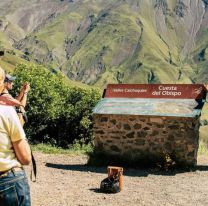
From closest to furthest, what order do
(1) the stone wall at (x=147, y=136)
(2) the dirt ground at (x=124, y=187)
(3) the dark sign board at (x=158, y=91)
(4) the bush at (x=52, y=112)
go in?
(2) the dirt ground at (x=124, y=187), (1) the stone wall at (x=147, y=136), (3) the dark sign board at (x=158, y=91), (4) the bush at (x=52, y=112)

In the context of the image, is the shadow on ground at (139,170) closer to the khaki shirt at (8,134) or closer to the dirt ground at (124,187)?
the dirt ground at (124,187)

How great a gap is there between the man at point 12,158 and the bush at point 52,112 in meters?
18.9

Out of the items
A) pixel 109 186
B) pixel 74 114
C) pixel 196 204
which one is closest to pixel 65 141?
pixel 74 114

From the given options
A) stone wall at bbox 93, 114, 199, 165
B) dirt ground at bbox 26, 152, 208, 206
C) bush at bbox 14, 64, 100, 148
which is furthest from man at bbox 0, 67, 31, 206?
bush at bbox 14, 64, 100, 148

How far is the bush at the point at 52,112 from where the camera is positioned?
23.8 m

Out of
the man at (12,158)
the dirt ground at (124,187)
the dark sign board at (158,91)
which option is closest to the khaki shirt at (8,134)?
the man at (12,158)

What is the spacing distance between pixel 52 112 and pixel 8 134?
19.1 meters

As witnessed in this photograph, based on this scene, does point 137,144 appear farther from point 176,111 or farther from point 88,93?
point 88,93

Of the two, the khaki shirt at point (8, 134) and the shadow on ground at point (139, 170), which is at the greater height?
the khaki shirt at point (8, 134)

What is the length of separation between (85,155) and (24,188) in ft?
48.0

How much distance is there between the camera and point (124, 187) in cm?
1308

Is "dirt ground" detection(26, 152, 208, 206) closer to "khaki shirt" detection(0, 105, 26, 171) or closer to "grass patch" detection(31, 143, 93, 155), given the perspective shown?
"grass patch" detection(31, 143, 93, 155)

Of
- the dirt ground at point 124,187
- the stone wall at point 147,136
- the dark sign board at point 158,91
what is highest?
the dark sign board at point 158,91

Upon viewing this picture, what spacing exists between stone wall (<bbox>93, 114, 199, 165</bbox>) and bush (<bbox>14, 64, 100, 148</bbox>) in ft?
20.8
